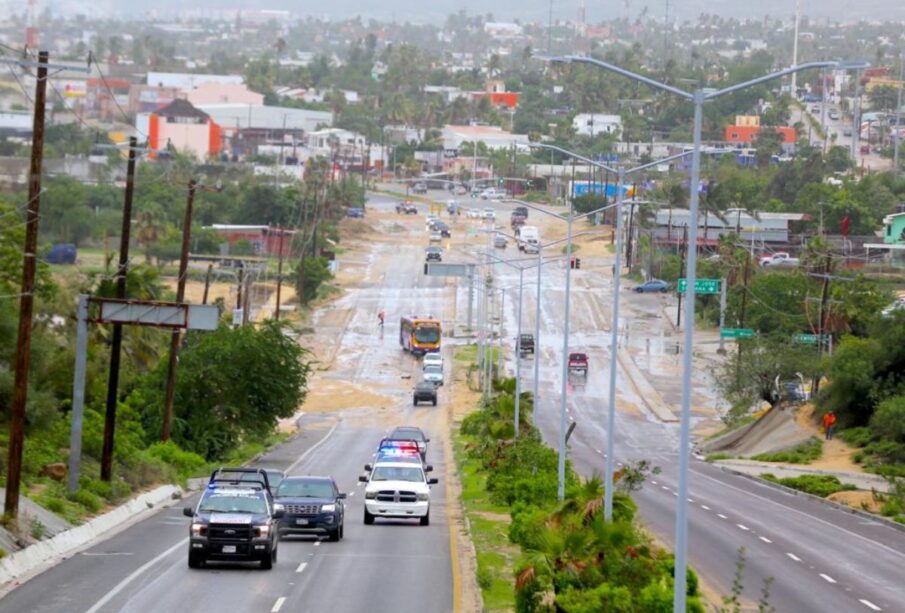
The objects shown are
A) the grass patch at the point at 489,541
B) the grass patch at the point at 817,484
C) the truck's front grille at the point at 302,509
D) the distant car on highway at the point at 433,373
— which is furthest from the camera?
the distant car on highway at the point at 433,373

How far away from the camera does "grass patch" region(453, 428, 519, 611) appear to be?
29.2m

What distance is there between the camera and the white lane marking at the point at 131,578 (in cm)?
2725

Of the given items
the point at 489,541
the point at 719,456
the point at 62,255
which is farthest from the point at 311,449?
the point at 62,255

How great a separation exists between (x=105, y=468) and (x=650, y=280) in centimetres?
10051

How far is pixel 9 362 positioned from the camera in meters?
49.4

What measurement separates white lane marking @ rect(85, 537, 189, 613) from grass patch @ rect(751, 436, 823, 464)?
3856 cm

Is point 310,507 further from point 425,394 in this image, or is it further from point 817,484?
point 425,394

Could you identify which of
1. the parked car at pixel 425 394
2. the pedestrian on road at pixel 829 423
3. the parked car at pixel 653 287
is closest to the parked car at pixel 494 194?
the parked car at pixel 653 287

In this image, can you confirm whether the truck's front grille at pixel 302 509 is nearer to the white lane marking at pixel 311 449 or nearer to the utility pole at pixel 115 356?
the utility pole at pixel 115 356

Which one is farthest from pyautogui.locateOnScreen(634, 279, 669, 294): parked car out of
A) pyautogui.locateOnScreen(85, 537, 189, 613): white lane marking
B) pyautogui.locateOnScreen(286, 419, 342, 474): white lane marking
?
pyautogui.locateOnScreen(85, 537, 189, 613): white lane marking

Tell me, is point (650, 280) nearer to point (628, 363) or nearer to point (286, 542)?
point (628, 363)

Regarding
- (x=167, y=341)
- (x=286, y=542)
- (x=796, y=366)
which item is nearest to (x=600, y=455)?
(x=796, y=366)

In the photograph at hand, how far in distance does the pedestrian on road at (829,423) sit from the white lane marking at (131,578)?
41.1m

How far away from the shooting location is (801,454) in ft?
236
